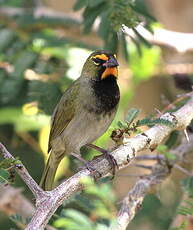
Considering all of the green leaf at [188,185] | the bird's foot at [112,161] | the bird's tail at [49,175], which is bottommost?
the bird's tail at [49,175]

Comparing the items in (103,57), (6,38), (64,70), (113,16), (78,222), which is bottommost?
(64,70)

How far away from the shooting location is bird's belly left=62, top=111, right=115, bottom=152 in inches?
163

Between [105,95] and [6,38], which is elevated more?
[105,95]

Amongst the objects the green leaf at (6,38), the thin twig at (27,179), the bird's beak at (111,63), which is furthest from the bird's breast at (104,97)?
the green leaf at (6,38)

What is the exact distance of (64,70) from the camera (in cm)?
539

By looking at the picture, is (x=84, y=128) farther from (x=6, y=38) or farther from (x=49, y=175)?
(x=6, y=38)

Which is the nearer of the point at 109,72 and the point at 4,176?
the point at 4,176

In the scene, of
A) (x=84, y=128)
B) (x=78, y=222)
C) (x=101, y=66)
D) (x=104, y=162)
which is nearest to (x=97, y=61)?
(x=101, y=66)

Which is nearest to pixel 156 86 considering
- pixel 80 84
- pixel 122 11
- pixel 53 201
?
pixel 80 84

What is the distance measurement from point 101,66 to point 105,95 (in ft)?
0.99

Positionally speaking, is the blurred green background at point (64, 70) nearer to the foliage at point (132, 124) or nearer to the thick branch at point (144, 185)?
the thick branch at point (144, 185)

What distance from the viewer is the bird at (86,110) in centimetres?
417

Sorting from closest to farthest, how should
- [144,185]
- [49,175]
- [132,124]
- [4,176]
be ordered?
[4,176]
[132,124]
[144,185]
[49,175]

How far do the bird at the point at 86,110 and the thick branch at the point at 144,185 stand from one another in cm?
48
